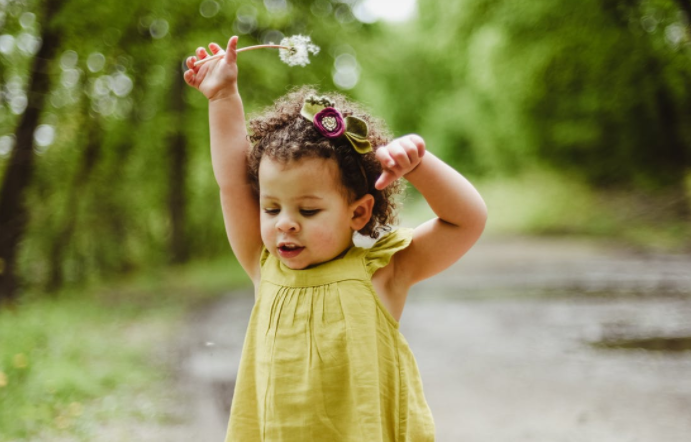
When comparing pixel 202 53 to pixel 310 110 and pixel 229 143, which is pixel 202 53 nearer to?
pixel 229 143

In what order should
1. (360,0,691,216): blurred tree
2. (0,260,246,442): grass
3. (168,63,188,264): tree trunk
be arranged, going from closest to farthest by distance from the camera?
(0,260,246,442): grass, (360,0,691,216): blurred tree, (168,63,188,264): tree trunk

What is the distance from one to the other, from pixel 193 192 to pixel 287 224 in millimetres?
8347

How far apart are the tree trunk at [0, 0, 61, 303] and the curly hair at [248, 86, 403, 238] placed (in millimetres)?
3680

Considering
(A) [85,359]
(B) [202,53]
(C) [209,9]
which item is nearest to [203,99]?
(C) [209,9]

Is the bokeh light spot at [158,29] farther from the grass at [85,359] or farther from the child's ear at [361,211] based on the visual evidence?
the child's ear at [361,211]

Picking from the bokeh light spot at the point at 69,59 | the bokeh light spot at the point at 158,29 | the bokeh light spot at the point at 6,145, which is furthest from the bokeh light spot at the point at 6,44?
the bokeh light spot at the point at 158,29

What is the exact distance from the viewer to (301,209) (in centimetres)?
132

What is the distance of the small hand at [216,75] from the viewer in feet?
4.80

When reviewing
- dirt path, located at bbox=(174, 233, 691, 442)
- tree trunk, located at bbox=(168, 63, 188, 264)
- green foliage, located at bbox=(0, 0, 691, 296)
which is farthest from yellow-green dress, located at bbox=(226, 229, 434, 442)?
tree trunk, located at bbox=(168, 63, 188, 264)

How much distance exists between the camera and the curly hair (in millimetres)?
1326

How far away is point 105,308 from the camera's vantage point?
616cm

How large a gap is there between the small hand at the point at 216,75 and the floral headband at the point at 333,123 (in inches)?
8.7

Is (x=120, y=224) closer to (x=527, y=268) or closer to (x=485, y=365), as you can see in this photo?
(x=485, y=365)

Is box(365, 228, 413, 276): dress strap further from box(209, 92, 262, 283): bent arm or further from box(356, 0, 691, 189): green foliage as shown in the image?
box(356, 0, 691, 189): green foliage
